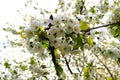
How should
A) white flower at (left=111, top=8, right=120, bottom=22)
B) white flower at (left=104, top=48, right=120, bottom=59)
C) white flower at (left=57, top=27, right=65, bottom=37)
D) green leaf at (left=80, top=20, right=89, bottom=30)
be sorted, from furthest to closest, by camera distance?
white flower at (left=104, top=48, right=120, bottom=59)
white flower at (left=111, top=8, right=120, bottom=22)
green leaf at (left=80, top=20, right=89, bottom=30)
white flower at (left=57, top=27, right=65, bottom=37)

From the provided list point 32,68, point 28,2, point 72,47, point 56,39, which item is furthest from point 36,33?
point 28,2

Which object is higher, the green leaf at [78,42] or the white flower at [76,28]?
the white flower at [76,28]

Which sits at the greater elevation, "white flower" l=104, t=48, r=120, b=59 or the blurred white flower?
"white flower" l=104, t=48, r=120, b=59

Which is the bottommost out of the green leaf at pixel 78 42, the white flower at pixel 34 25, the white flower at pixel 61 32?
the green leaf at pixel 78 42

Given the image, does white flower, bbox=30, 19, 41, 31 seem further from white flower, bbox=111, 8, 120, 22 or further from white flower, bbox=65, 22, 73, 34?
white flower, bbox=111, 8, 120, 22

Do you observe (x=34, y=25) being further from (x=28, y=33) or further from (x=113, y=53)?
(x=113, y=53)

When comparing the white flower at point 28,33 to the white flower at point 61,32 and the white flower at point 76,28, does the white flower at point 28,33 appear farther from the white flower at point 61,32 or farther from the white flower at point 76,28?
the white flower at point 76,28

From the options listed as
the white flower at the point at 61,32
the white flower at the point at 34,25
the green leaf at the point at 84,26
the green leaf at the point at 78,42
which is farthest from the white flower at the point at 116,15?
the white flower at the point at 34,25

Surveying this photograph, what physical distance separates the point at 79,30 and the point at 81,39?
137 millimetres

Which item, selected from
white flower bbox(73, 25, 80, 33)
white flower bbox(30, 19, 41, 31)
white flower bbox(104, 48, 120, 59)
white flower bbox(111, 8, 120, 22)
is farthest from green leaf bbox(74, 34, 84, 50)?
white flower bbox(104, 48, 120, 59)

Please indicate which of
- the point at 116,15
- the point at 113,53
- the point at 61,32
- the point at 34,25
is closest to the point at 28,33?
the point at 34,25

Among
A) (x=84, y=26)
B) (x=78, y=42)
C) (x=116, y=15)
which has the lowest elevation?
(x=78, y=42)

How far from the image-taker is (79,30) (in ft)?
8.11

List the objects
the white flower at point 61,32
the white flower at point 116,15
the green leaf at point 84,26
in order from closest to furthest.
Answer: the white flower at point 61,32 < the green leaf at point 84,26 < the white flower at point 116,15
